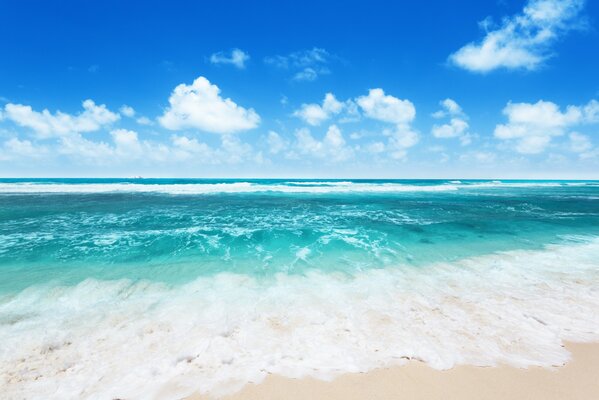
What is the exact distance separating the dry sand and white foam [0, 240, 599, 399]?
0.53ft

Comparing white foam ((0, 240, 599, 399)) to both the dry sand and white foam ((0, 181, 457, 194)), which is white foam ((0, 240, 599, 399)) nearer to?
the dry sand

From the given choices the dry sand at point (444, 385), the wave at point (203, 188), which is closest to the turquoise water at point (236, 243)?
the dry sand at point (444, 385)

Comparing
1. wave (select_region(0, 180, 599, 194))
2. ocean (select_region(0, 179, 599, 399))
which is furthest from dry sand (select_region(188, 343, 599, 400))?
wave (select_region(0, 180, 599, 194))

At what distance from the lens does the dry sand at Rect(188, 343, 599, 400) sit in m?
3.51

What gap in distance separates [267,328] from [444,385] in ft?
9.22

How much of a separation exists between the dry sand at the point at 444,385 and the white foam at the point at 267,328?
161 millimetres

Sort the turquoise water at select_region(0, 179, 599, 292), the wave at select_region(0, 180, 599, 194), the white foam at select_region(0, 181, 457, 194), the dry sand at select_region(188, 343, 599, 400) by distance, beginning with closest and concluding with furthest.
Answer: the dry sand at select_region(188, 343, 599, 400) → the turquoise water at select_region(0, 179, 599, 292) → the white foam at select_region(0, 181, 457, 194) → the wave at select_region(0, 180, 599, 194)

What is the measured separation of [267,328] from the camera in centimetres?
506

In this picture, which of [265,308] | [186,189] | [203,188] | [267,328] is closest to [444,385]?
[267,328]

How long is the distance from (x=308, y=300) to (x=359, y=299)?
113 centimetres

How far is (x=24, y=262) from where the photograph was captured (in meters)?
8.66

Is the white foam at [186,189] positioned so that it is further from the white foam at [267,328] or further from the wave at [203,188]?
the white foam at [267,328]

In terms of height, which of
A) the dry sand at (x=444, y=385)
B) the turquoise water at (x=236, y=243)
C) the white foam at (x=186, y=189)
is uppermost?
the white foam at (x=186, y=189)

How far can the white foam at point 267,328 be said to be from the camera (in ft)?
12.8
